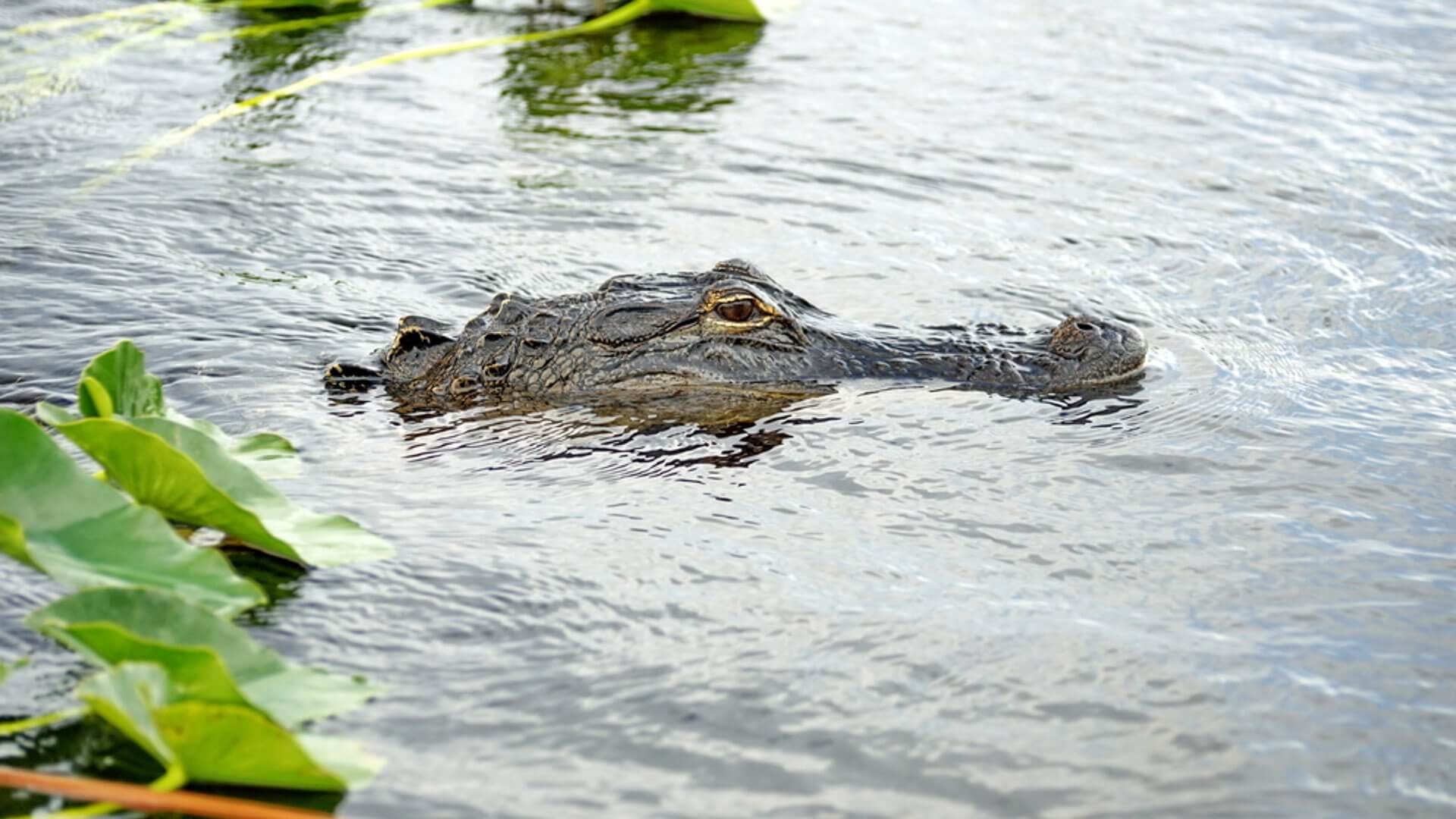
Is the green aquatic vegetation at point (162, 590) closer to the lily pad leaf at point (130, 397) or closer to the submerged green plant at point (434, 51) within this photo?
the lily pad leaf at point (130, 397)

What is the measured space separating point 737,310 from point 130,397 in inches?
98.9

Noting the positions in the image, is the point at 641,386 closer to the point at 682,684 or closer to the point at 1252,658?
the point at 682,684

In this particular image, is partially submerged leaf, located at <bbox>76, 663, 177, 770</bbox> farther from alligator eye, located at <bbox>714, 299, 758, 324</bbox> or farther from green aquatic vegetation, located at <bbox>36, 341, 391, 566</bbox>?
alligator eye, located at <bbox>714, 299, 758, 324</bbox>

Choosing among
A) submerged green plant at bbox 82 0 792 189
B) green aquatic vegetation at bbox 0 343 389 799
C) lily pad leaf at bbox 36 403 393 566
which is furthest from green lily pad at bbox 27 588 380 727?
submerged green plant at bbox 82 0 792 189

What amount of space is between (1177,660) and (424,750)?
1.93m

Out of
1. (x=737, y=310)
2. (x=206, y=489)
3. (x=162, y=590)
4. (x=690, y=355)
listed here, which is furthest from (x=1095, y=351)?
(x=162, y=590)

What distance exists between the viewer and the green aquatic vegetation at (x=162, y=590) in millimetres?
3109

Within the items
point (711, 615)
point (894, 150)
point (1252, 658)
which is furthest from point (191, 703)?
point (894, 150)

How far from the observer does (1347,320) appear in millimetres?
6961

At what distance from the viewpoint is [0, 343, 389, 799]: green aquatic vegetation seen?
311 cm

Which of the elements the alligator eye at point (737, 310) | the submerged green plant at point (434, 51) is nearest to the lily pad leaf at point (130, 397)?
the alligator eye at point (737, 310)

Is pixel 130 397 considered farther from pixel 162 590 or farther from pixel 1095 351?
pixel 1095 351

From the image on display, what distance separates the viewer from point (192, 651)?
3150 millimetres

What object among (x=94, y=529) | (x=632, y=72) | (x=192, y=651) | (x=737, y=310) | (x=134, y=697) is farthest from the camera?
(x=632, y=72)
